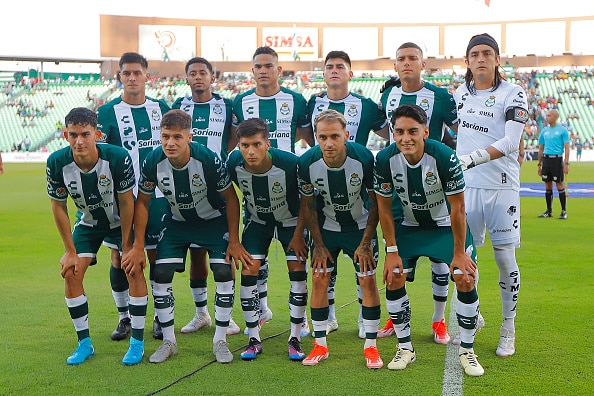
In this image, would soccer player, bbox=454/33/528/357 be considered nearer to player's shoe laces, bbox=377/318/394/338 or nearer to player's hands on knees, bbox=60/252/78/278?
player's shoe laces, bbox=377/318/394/338

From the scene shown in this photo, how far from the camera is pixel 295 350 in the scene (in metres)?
5.27

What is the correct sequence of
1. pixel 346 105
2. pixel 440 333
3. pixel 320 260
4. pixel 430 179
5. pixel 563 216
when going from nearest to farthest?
pixel 430 179, pixel 320 260, pixel 440 333, pixel 346 105, pixel 563 216

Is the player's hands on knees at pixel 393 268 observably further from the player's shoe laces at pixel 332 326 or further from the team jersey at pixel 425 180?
the player's shoe laces at pixel 332 326

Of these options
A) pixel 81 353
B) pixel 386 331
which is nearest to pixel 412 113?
pixel 386 331

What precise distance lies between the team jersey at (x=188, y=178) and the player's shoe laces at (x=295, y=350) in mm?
1290

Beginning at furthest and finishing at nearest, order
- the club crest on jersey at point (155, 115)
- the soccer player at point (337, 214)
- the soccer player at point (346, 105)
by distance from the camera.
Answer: the club crest on jersey at point (155, 115), the soccer player at point (346, 105), the soccer player at point (337, 214)

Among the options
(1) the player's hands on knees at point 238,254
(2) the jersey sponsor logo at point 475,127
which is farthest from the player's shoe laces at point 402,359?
(2) the jersey sponsor logo at point 475,127

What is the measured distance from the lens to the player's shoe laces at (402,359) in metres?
4.93

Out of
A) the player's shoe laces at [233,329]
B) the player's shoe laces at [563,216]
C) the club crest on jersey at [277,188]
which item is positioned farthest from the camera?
the player's shoe laces at [563,216]

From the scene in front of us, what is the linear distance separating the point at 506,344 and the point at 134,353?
9.13 ft

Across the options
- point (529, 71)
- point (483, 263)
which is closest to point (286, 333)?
point (483, 263)

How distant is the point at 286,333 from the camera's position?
6008mm

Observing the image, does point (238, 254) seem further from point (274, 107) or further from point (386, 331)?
point (274, 107)

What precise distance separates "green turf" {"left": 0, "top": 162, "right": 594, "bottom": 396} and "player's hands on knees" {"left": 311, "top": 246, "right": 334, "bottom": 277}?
65 cm
